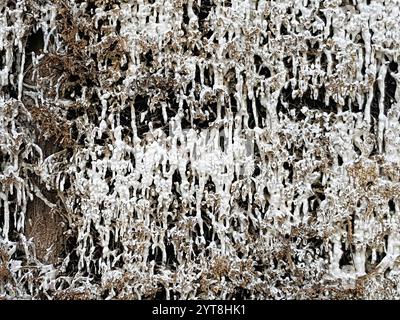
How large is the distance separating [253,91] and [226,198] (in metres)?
0.44

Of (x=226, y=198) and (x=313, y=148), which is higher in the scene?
(x=313, y=148)

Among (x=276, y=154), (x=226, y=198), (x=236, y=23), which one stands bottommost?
(x=226, y=198)

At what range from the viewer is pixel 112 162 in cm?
264

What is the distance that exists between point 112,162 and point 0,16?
2.44 ft

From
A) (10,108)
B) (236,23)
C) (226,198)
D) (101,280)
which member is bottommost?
(101,280)

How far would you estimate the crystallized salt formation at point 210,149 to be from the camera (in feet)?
8.62

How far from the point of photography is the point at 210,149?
265cm

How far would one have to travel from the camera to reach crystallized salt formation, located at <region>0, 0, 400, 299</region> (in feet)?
8.62

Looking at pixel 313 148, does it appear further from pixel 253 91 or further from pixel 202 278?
pixel 202 278

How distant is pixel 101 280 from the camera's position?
2.63m

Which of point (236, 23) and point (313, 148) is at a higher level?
point (236, 23)

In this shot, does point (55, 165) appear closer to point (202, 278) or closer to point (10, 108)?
point (10, 108)

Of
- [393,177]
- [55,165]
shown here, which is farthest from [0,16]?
[393,177]

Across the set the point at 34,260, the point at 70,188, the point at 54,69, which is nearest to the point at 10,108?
the point at 54,69
